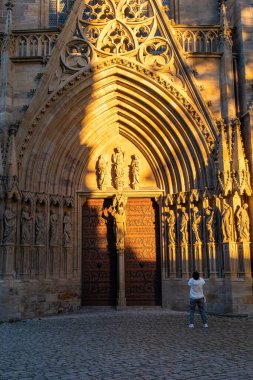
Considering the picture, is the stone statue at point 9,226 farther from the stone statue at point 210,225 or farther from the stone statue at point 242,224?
the stone statue at point 242,224

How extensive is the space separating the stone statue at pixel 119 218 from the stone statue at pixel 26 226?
8.85 feet

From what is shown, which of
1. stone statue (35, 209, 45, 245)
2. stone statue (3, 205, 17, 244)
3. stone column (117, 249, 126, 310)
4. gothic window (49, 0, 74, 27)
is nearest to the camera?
stone statue (3, 205, 17, 244)

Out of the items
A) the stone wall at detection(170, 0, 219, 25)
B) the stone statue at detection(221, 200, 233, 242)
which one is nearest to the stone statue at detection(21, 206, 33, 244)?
the stone statue at detection(221, 200, 233, 242)

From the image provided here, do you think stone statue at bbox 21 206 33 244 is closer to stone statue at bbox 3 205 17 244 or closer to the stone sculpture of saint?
stone statue at bbox 3 205 17 244

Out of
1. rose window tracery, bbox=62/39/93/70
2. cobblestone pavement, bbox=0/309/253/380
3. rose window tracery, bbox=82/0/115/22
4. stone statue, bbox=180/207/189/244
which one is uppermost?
rose window tracery, bbox=82/0/115/22

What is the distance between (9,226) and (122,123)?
502 centimetres

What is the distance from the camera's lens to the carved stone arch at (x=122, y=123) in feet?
42.7

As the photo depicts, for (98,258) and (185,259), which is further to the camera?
(98,258)

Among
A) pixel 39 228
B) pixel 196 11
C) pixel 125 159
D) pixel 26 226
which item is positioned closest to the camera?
pixel 26 226

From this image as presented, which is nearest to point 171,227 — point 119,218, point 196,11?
point 119,218

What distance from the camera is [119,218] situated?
13875mm

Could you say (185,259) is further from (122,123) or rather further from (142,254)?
(122,123)

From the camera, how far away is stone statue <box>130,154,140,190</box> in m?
14.4

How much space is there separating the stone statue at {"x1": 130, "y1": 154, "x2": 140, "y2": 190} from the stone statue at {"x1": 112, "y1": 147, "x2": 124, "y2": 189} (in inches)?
13.5
